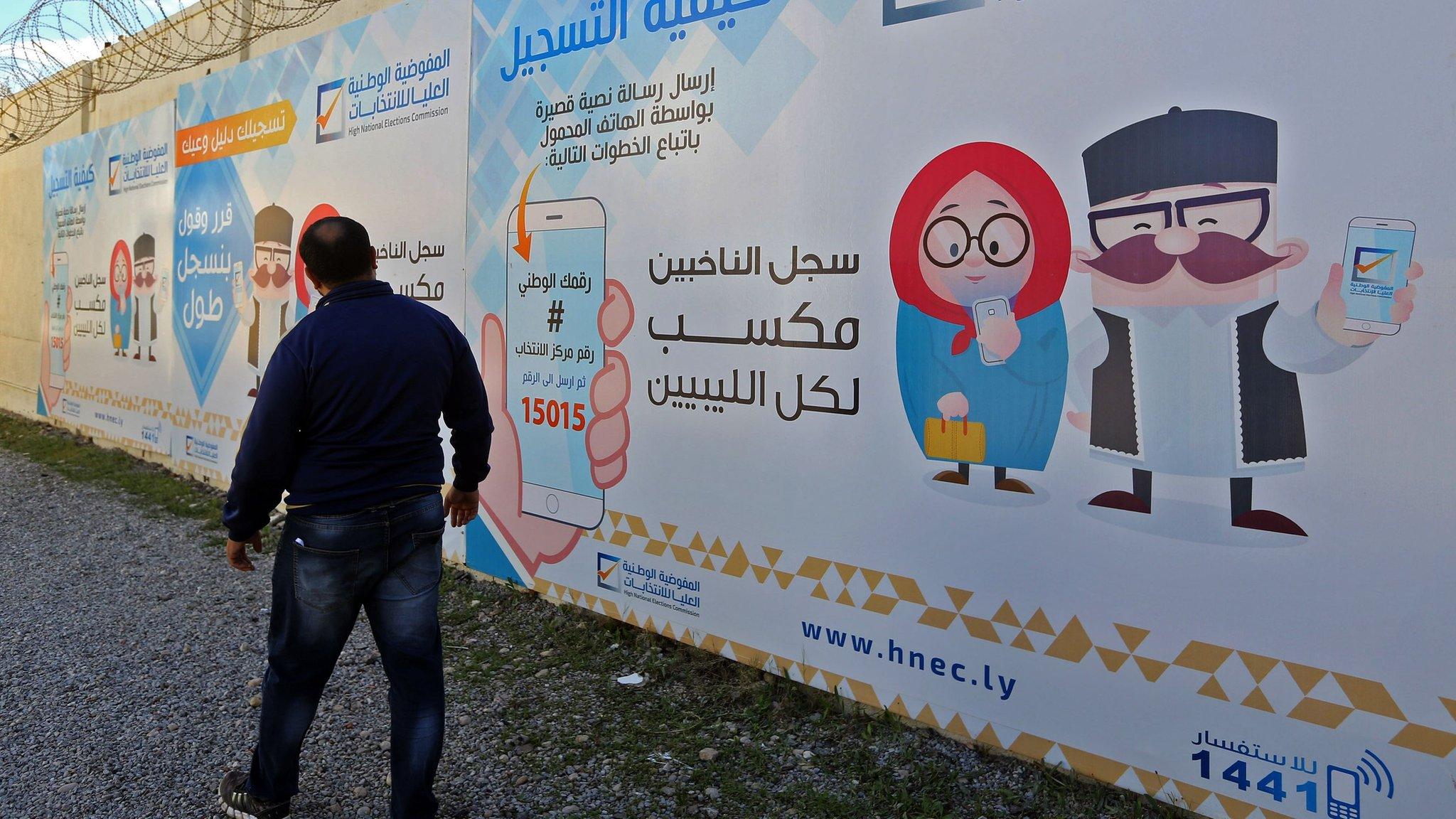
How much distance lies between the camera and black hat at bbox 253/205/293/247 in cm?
695

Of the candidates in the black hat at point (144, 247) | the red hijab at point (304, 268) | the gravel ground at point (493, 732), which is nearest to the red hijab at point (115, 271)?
the black hat at point (144, 247)

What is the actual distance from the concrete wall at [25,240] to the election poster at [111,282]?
0.22m

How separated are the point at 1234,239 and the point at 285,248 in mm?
6178

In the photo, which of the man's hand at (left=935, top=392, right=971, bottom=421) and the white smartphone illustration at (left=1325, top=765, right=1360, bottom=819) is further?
the man's hand at (left=935, top=392, right=971, bottom=421)

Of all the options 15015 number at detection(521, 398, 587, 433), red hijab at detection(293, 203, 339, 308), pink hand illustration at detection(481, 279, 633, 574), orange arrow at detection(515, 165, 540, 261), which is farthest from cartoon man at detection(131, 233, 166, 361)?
15015 number at detection(521, 398, 587, 433)

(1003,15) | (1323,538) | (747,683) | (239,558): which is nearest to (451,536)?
(747,683)

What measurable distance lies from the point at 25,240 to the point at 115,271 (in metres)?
3.56

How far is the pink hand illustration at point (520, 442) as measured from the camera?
4477 millimetres

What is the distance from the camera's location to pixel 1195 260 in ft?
9.02

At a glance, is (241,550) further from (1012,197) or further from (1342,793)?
(1342,793)

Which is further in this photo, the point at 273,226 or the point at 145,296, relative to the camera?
the point at 145,296

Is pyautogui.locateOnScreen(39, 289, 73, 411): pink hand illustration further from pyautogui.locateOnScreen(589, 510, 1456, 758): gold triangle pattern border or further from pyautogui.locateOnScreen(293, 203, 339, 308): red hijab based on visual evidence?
pyautogui.locateOnScreen(589, 510, 1456, 758): gold triangle pattern border

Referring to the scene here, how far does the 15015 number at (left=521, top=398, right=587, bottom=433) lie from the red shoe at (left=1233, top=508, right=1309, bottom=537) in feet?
9.37

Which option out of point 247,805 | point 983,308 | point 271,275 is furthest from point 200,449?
point 983,308
